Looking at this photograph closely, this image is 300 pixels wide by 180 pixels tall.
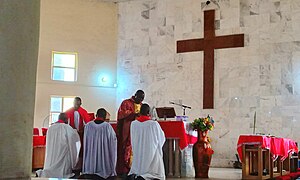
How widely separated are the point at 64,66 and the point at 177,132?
273 inches

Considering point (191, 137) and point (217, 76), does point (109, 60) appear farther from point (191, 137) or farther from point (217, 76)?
point (191, 137)

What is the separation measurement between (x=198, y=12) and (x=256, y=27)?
1.99 meters

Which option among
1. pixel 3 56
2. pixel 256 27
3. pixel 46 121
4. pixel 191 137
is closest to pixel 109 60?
pixel 46 121

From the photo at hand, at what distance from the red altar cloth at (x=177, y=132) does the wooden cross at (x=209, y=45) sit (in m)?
4.68

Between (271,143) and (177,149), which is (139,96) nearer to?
(177,149)

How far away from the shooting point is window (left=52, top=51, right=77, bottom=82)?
14.6 metres

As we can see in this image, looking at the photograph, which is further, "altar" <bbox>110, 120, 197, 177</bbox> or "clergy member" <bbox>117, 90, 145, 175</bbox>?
"clergy member" <bbox>117, 90, 145, 175</bbox>

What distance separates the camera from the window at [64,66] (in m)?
14.6

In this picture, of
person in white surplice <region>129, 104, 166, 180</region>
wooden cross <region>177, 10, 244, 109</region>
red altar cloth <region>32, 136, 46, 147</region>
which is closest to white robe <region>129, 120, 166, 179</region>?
person in white surplice <region>129, 104, 166, 180</region>

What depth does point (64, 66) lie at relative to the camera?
14719 millimetres

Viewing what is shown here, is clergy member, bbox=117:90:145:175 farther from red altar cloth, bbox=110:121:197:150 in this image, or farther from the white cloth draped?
the white cloth draped

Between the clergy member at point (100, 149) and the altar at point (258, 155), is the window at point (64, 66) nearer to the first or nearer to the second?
the clergy member at point (100, 149)

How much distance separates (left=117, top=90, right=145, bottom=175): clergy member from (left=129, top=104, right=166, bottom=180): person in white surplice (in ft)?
2.44

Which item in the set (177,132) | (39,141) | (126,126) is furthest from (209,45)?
(39,141)
